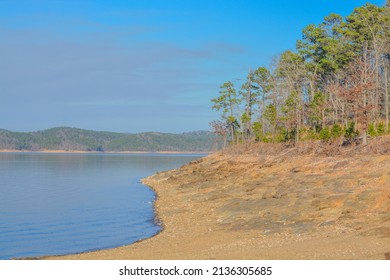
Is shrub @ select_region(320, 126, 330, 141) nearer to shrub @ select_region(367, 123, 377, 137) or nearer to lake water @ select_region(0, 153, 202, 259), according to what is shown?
shrub @ select_region(367, 123, 377, 137)

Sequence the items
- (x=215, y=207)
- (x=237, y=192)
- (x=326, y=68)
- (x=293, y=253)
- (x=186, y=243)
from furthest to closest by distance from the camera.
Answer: (x=326, y=68)
(x=237, y=192)
(x=215, y=207)
(x=186, y=243)
(x=293, y=253)

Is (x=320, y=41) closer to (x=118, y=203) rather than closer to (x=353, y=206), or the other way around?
(x=118, y=203)

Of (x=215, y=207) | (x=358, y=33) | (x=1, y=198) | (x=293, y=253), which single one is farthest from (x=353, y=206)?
(x=358, y=33)

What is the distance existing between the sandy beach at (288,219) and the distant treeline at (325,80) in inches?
940

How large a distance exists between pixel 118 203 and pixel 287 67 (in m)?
54.0

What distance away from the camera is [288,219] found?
24.5 meters

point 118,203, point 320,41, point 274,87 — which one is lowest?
point 118,203

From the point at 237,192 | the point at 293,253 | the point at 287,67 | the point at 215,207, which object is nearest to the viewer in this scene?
the point at 293,253

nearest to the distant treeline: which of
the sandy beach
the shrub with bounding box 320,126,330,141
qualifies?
the shrub with bounding box 320,126,330,141

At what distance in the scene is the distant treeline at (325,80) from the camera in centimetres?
6738

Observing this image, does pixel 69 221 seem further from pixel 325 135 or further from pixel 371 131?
pixel 325 135

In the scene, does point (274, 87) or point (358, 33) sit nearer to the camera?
point (358, 33)

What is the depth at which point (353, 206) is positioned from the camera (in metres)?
23.9

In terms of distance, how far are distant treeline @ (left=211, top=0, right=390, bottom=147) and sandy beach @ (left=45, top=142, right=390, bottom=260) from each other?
2387 centimetres
